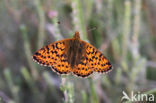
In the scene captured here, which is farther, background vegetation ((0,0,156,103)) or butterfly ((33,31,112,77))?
background vegetation ((0,0,156,103))

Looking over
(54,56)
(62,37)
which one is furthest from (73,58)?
(62,37)

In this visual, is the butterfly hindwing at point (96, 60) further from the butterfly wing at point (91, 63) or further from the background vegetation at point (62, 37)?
the background vegetation at point (62, 37)

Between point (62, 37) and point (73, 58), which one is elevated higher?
point (62, 37)

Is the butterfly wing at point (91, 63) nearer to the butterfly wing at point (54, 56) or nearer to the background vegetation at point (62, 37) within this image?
the butterfly wing at point (54, 56)

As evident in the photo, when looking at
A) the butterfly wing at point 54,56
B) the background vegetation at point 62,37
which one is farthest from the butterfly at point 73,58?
the background vegetation at point 62,37

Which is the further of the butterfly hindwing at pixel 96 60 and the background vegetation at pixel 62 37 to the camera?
the background vegetation at pixel 62 37

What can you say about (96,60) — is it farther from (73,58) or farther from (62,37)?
(62,37)

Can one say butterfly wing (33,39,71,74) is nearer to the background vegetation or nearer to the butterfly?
the butterfly

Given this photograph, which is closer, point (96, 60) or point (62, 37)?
point (96, 60)

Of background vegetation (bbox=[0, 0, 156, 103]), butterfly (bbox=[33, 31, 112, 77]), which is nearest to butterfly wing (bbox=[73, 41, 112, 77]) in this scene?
butterfly (bbox=[33, 31, 112, 77])
